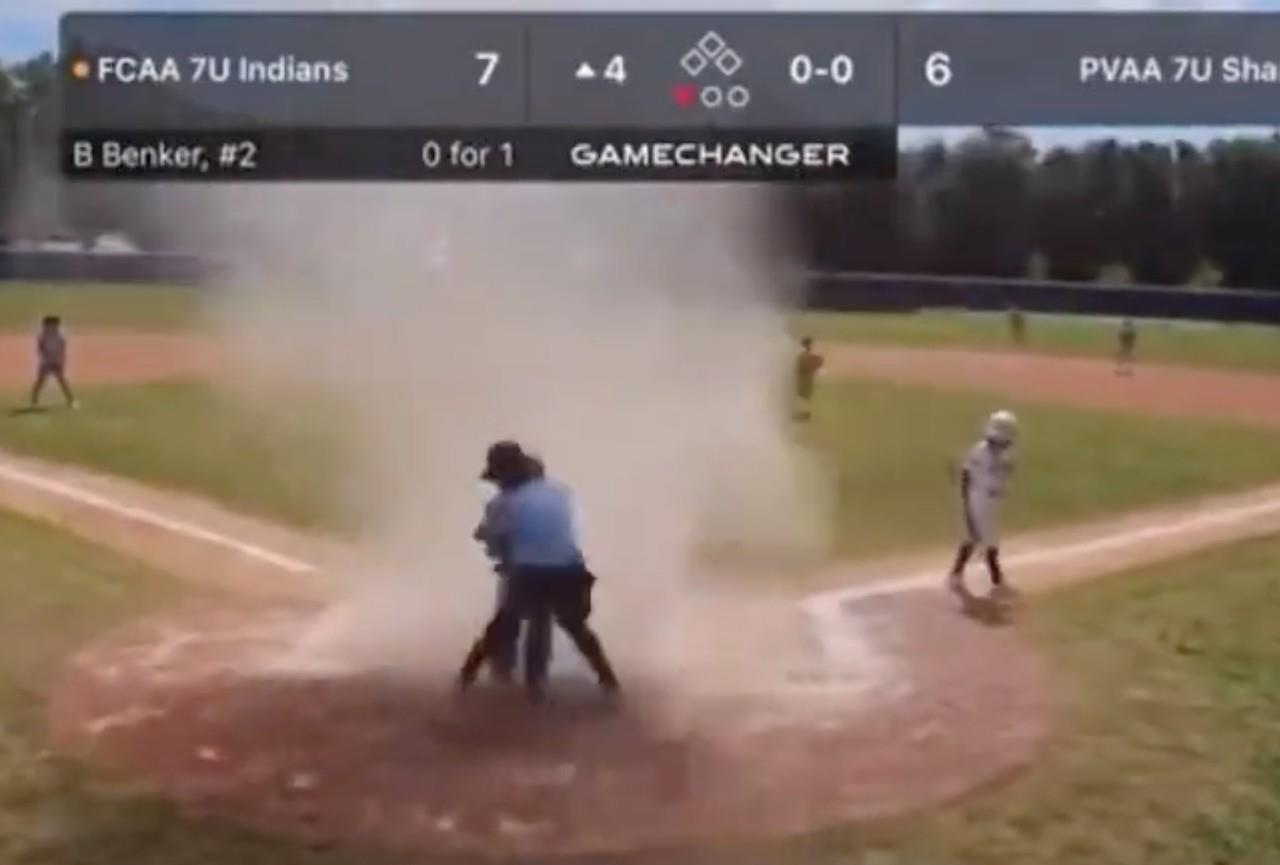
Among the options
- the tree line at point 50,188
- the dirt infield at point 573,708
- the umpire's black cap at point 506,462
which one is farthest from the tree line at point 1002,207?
the umpire's black cap at point 506,462

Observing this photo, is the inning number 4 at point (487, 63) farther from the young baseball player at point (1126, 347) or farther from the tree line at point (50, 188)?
the young baseball player at point (1126, 347)

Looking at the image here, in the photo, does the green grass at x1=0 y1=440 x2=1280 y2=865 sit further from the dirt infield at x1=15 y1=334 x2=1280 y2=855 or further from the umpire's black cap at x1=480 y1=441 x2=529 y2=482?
the umpire's black cap at x1=480 y1=441 x2=529 y2=482

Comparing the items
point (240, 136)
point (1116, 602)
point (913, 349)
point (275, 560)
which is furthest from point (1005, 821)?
Answer: point (240, 136)

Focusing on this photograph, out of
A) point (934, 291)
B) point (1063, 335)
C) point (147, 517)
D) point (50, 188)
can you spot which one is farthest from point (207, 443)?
point (1063, 335)

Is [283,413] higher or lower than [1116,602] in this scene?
higher

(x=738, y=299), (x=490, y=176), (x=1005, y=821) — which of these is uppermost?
(x=490, y=176)

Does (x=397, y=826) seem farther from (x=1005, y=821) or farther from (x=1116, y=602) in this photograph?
(x=1116, y=602)

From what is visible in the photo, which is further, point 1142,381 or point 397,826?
point 1142,381
